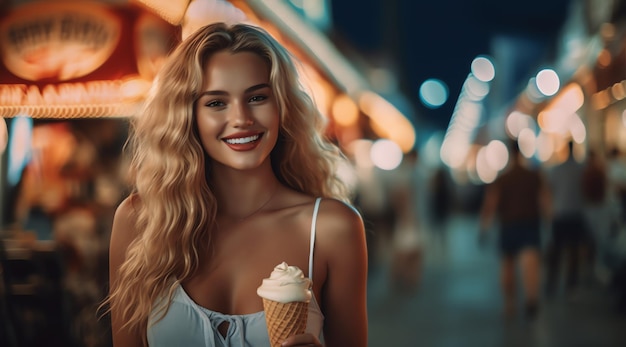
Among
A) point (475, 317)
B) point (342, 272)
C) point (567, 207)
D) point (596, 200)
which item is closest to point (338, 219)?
point (342, 272)

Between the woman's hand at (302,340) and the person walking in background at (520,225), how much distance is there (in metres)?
7.39

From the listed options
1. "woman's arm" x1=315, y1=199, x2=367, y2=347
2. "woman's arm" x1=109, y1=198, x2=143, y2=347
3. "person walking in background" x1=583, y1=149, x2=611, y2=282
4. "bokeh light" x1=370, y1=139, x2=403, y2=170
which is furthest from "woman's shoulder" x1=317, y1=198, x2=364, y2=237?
"bokeh light" x1=370, y1=139, x2=403, y2=170

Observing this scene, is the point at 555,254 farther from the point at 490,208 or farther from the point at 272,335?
the point at 272,335

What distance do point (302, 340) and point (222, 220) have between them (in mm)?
610

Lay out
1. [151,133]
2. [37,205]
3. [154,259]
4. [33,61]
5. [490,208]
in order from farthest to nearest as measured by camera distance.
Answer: [490,208] → [37,205] → [33,61] → [151,133] → [154,259]

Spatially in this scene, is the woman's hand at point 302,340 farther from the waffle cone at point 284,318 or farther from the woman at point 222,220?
the woman at point 222,220

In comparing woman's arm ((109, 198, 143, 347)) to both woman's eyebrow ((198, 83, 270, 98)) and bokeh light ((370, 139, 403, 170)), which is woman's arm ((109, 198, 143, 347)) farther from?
bokeh light ((370, 139, 403, 170))

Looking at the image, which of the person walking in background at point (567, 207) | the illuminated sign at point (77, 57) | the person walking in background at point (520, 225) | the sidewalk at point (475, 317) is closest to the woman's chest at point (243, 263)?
the illuminated sign at point (77, 57)

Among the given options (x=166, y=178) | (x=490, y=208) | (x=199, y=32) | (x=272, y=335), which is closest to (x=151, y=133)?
(x=166, y=178)

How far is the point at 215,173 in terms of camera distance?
2785 mm

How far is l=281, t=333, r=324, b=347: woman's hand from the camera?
2.28 meters

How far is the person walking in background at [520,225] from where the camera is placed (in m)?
9.37

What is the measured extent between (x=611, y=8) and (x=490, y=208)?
17.5ft

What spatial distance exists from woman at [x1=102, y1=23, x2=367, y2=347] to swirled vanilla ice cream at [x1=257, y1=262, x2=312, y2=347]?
15 cm
